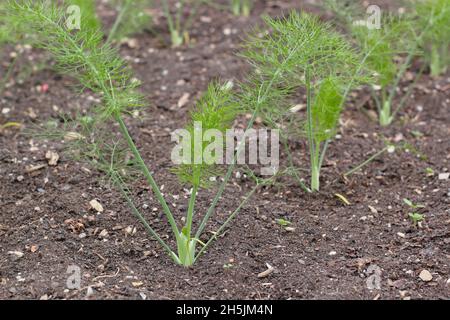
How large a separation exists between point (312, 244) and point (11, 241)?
1.18 metres

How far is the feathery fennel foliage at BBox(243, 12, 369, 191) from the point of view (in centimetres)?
271

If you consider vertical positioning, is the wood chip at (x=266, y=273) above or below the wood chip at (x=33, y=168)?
below

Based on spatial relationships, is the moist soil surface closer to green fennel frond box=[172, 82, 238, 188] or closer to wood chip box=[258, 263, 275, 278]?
wood chip box=[258, 263, 275, 278]

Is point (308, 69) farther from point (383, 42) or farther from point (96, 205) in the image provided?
point (96, 205)

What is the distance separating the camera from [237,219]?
3027 millimetres

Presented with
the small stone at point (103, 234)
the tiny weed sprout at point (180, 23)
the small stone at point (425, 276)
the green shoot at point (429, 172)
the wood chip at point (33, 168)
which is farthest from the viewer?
the tiny weed sprout at point (180, 23)

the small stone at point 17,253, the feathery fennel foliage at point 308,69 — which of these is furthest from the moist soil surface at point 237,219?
the feathery fennel foliage at point 308,69

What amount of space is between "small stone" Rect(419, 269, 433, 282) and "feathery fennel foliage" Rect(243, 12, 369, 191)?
73 centimetres

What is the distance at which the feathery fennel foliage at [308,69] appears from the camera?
8.91 ft

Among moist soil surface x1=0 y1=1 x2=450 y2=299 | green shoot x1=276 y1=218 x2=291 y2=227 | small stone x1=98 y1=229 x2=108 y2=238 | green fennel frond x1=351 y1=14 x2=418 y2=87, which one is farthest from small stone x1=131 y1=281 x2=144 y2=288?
green fennel frond x1=351 y1=14 x2=418 y2=87

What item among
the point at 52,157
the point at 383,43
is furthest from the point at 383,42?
the point at 52,157

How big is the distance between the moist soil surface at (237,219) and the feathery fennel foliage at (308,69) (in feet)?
0.95

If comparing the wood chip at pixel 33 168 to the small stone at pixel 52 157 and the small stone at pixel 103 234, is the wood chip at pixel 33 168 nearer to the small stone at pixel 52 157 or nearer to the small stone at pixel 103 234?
the small stone at pixel 52 157
